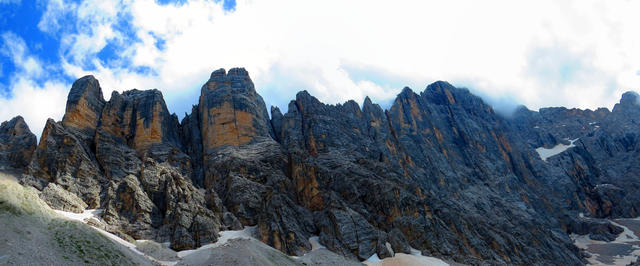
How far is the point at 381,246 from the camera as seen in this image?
6519 cm

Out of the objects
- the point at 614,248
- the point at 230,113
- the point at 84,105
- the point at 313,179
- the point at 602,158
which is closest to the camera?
the point at 313,179

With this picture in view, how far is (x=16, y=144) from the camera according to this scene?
231 ft

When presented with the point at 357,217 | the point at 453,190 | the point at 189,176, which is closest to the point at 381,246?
the point at 357,217

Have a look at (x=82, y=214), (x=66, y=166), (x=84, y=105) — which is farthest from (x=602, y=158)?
(x=66, y=166)

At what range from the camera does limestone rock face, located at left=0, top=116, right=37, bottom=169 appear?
66.8 metres

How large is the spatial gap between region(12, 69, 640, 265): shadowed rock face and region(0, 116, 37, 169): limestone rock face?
5.19 metres

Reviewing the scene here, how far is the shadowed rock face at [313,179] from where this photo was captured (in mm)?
64250

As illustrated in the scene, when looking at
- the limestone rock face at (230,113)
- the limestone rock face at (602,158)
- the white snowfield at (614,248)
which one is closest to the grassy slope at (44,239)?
the limestone rock face at (230,113)

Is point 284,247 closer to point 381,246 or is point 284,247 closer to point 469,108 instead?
point 381,246

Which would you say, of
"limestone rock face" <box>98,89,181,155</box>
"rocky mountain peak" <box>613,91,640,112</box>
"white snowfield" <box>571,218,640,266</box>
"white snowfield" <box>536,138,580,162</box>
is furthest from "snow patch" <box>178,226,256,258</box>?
"rocky mountain peak" <box>613,91,640,112</box>

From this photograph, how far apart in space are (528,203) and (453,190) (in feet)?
91.3

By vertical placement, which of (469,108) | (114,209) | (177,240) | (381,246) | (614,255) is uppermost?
(469,108)

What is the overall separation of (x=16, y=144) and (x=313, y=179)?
50.9m

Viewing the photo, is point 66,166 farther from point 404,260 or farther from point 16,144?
point 404,260
